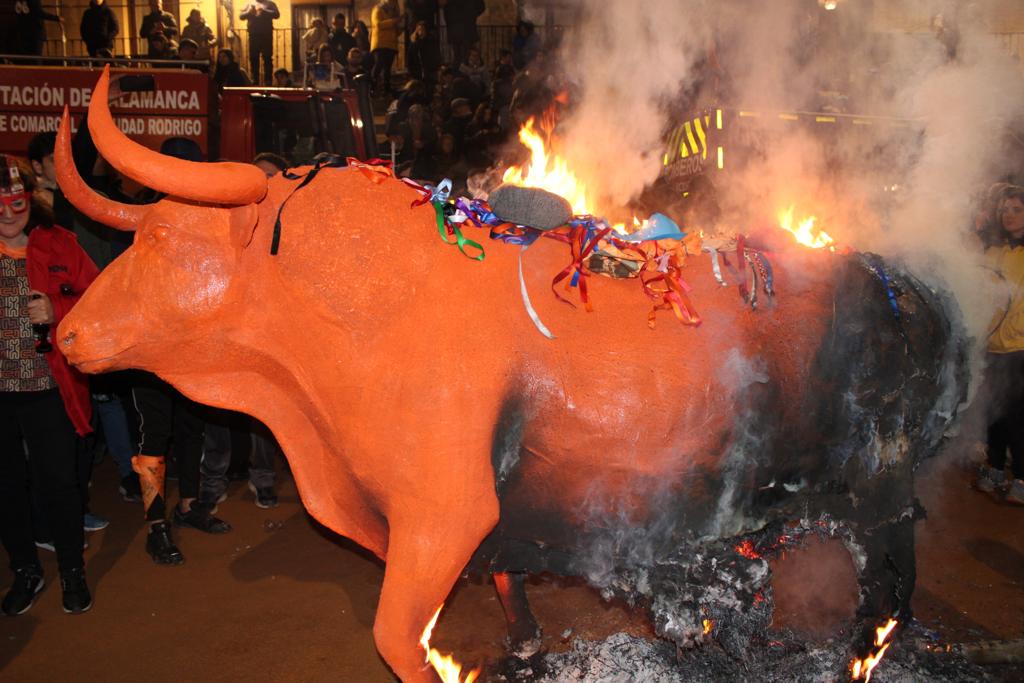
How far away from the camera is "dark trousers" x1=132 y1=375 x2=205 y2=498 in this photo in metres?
4.52

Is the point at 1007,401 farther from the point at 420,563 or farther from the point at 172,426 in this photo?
the point at 172,426

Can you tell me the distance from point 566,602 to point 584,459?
1730mm

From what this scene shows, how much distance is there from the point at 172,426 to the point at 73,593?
1024 millimetres

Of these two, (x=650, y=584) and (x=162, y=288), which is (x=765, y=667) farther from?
(x=162, y=288)

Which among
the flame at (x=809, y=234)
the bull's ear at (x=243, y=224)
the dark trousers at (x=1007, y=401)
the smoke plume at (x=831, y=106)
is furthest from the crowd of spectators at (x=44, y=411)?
the dark trousers at (x=1007, y=401)

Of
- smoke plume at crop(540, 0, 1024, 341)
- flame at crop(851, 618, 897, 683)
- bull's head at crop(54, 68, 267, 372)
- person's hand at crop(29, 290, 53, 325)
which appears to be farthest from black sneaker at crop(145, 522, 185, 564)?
flame at crop(851, 618, 897, 683)

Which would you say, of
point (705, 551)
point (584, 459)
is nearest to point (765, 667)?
point (705, 551)

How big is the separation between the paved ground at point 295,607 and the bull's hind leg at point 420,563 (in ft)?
3.40

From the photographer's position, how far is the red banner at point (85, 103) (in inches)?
297

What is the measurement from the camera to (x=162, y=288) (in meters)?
2.62

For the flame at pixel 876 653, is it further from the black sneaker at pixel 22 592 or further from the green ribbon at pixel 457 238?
the black sneaker at pixel 22 592

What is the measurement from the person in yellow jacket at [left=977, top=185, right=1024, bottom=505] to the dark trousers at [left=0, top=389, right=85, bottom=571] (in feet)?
16.5

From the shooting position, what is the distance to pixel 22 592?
402 cm

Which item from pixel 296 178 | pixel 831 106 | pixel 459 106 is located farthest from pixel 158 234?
pixel 459 106
